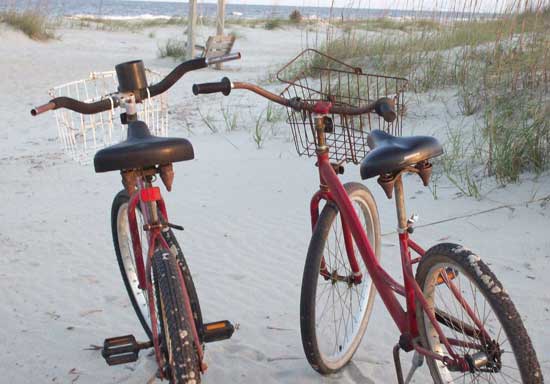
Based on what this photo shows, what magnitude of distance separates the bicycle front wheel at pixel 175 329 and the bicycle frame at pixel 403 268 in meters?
0.71

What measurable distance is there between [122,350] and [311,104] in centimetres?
112

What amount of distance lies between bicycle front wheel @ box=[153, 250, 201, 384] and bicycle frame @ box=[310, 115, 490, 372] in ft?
2.33

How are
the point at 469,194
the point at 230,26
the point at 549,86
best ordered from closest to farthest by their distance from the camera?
the point at 469,194, the point at 549,86, the point at 230,26

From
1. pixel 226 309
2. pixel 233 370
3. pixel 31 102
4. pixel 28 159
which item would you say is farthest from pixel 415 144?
pixel 31 102

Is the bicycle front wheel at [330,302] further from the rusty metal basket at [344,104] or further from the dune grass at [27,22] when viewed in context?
the dune grass at [27,22]

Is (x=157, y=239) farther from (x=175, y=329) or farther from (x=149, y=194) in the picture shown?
(x=175, y=329)

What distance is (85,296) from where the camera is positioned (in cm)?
381

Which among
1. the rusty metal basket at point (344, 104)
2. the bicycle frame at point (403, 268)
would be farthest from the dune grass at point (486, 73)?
the bicycle frame at point (403, 268)

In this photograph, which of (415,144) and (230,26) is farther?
(230,26)

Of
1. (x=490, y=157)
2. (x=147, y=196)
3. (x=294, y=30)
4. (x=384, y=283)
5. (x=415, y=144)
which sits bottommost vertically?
(x=294, y=30)

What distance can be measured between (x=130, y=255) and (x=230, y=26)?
22.4 meters

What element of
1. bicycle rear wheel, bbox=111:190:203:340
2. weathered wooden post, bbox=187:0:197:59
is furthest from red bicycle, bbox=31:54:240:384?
weathered wooden post, bbox=187:0:197:59

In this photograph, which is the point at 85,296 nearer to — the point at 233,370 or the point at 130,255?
the point at 130,255

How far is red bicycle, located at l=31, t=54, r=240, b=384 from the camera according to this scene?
192cm
